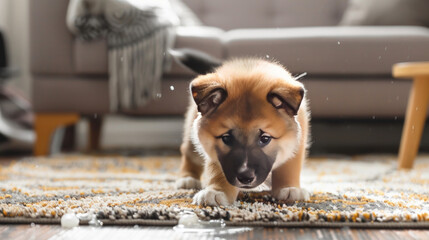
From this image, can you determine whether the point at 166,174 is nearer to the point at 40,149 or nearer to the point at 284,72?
the point at 284,72

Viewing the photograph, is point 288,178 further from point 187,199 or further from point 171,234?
point 171,234

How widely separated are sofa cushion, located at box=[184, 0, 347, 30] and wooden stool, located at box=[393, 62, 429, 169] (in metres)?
0.94

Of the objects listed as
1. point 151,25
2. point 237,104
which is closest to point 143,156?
point 151,25

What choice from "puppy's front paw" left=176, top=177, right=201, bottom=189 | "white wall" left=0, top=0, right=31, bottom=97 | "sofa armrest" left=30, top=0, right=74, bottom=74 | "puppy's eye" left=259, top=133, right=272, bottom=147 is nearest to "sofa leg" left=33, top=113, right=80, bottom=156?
"sofa armrest" left=30, top=0, right=74, bottom=74

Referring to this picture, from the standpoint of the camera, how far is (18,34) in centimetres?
360

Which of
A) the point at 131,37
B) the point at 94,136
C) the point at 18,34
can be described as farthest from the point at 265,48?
the point at 18,34

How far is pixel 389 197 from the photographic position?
113 cm

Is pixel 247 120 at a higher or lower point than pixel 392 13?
lower

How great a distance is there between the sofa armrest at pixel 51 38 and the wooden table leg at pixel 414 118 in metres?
1.47

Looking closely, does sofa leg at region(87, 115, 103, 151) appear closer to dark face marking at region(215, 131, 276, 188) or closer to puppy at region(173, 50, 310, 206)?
puppy at region(173, 50, 310, 206)

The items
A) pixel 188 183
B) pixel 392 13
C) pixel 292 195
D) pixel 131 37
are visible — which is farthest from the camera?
pixel 392 13

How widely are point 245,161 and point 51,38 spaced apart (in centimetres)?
160

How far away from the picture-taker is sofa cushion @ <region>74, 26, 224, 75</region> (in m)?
2.04

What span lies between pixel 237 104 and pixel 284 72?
7.3 inches
